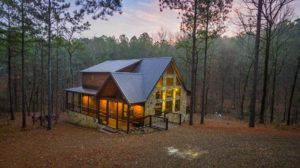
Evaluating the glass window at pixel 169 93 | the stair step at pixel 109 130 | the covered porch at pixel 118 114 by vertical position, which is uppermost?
the glass window at pixel 169 93

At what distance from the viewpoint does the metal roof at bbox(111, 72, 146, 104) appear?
17919 millimetres

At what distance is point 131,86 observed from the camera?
19.0 m

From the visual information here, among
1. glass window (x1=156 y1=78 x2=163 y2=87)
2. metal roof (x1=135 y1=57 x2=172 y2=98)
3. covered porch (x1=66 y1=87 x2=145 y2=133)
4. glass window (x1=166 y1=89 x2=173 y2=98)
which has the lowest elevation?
covered porch (x1=66 y1=87 x2=145 y2=133)

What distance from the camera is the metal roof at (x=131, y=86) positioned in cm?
1792

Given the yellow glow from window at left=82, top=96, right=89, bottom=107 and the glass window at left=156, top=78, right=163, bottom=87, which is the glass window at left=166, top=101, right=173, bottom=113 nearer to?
the glass window at left=156, top=78, right=163, bottom=87

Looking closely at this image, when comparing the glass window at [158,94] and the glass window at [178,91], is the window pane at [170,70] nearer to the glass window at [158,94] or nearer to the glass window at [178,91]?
the glass window at [178,91]

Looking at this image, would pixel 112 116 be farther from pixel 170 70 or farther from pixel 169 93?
pixel 170 70

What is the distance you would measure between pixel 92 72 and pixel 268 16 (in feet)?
63.6

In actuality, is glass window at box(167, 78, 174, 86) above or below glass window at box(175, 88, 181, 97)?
above

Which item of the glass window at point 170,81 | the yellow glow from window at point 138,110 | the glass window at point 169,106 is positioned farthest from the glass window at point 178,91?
the yellow glow from window at point 138,110

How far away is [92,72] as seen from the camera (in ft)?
80.6

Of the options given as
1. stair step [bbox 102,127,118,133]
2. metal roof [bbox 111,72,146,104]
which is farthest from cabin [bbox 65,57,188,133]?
stair step [bbox 102,127,118,133]

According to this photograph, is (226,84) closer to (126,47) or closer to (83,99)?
(126,47)

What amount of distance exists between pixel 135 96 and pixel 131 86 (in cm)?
121
